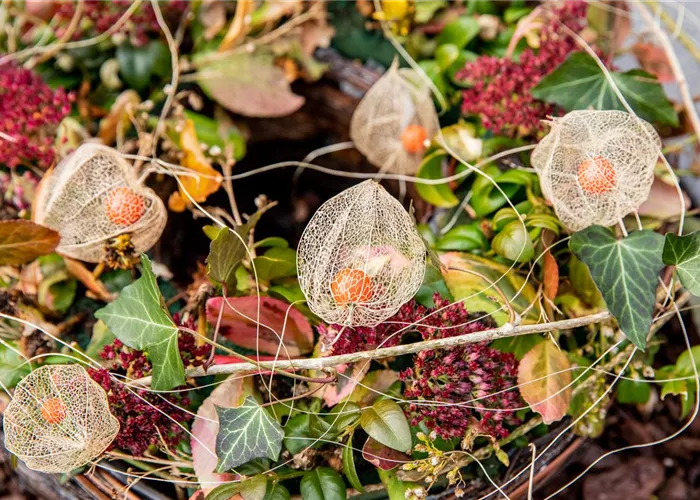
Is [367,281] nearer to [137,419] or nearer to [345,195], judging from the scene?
[345,195]

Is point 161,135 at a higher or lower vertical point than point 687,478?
higher

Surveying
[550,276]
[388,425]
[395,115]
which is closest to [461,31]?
[395,115]

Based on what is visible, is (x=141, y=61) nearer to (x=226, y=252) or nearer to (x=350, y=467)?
(x=226, y=252)

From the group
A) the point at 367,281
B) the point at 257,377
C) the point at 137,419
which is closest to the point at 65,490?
the point at 137,419

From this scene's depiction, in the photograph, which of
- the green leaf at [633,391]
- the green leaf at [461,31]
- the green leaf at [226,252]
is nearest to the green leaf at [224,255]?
the green leaf at [226,252]

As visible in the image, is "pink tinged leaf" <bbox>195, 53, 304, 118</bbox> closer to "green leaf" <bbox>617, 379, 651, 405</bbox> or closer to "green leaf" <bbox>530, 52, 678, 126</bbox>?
"green leaf" <bbox>530, 52, 678, 126</bbox>

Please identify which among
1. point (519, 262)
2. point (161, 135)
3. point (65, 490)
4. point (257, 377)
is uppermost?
point (161, 135)
